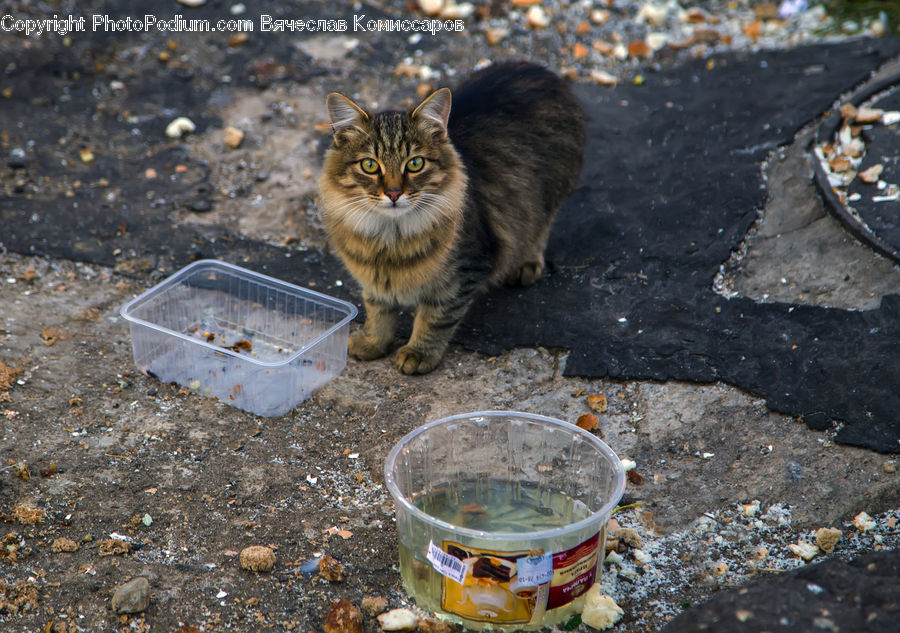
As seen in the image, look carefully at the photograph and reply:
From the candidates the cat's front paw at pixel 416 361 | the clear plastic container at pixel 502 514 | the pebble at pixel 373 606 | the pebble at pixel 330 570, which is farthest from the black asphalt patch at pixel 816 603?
the cat's front paw at pixel 416 361

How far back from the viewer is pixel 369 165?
311 centimetres

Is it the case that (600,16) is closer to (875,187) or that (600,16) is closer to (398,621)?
(875,187)

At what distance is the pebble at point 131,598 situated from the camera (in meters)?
2.38

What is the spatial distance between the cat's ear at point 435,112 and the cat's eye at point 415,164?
0.11 metres

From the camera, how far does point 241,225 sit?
176 inches

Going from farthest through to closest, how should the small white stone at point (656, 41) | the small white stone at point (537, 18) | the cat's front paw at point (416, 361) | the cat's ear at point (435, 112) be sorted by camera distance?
the small white stone at point (537, 18) < the small white stone at point (656, 41) < the cat's front paw at point (416, 361) < the cat's ear at point (435, 112)

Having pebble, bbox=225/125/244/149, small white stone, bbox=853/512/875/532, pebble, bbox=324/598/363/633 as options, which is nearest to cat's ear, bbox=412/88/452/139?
pebble, bbox=324/598/363/633

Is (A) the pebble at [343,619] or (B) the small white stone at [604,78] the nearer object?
(A) the pebble at [343,619]

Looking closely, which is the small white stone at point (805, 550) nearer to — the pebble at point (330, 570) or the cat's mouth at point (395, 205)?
the pebble at point (330, 570)

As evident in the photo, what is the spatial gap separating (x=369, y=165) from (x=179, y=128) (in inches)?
95.8

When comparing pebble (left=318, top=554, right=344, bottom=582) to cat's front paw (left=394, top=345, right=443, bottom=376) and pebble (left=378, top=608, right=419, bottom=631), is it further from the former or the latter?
cat's front paw (left=394, top=345, right=443, bottom=376)

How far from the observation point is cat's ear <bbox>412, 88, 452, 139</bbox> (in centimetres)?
306

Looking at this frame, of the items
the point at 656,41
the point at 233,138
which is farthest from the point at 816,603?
the point at 656,41

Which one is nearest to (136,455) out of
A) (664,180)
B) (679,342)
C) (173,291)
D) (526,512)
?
(173,291)
